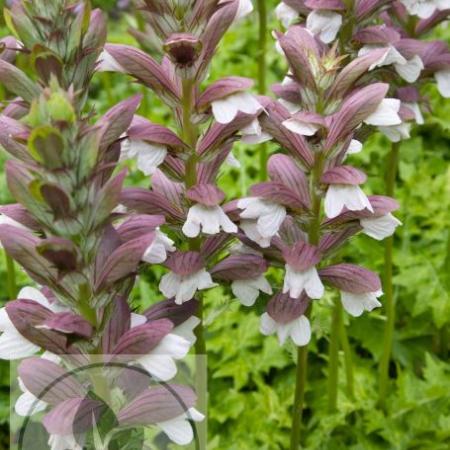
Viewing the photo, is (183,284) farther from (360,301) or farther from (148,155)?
(360,301)

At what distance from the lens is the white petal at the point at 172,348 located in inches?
58.3

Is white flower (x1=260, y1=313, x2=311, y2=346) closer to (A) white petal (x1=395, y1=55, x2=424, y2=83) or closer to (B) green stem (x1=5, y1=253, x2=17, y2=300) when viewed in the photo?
(A) white petal (x1=395, y1=55, x2=424, y2=83)

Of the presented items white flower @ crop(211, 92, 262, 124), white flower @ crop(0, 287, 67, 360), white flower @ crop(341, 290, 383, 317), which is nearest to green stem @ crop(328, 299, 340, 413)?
white flower @ crop(341, 290, 383, 317)

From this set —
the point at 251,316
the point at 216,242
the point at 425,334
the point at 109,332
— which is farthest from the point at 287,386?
the point at 109,332

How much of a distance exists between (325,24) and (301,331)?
876 millimetres

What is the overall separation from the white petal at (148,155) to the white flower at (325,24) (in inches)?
27.5

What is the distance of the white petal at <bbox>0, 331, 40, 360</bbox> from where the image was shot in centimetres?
158

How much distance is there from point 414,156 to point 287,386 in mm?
1539

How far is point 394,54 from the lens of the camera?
232cm

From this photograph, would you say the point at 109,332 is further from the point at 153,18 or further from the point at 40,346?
the point at 153,18

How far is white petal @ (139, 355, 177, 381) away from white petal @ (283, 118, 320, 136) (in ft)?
1.88

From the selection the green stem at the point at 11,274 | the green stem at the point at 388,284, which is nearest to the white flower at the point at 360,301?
the green stem at the point at 388,284

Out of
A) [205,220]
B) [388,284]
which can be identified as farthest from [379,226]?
[388,284]

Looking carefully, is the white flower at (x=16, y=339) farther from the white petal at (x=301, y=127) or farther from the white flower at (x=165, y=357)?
the white petal at (x=301, y=127)
